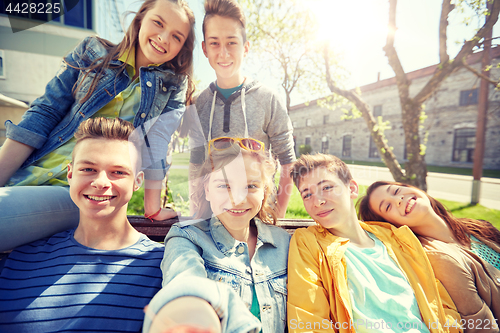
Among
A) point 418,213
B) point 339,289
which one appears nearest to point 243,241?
point 339,289

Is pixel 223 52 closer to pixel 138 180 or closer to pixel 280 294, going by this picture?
pixel 138 180

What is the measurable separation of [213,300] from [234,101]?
1.49 meters

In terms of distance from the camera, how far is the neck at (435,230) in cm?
164

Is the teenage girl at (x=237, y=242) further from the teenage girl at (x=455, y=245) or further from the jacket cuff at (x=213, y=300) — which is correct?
the teenage girl at (x=455, y=245)

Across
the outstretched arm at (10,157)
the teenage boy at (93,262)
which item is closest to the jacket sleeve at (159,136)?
the teenage boy at (93,262)

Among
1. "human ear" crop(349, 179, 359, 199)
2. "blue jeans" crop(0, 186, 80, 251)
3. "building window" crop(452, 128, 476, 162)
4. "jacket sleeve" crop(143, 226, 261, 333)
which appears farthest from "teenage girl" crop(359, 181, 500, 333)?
"building window" crop(452, 128, 476, 162)

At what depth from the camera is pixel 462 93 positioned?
Answer: 585 inches

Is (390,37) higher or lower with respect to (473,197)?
higher

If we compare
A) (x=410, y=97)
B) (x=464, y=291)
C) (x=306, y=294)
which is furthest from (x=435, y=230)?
(x=410, y=97)

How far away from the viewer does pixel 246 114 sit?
6.23 ft

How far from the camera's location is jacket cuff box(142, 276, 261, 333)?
0.69m

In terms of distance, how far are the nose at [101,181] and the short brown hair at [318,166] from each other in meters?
1.19

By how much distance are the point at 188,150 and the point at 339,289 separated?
56.7 inches

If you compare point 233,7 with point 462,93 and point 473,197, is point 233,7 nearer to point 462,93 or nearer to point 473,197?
point 473,197
